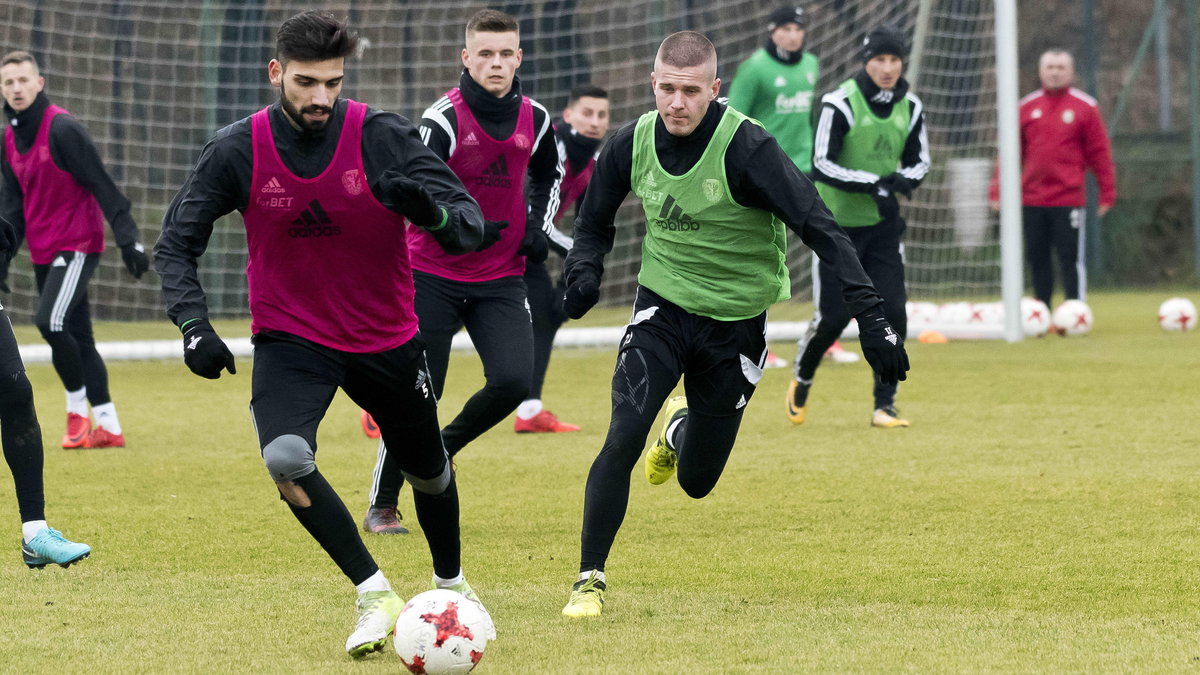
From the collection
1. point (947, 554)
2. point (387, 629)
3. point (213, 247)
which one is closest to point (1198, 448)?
point (947, 554)

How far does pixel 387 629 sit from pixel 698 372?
1544 mm

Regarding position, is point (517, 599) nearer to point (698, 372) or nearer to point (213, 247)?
point (698, 372)

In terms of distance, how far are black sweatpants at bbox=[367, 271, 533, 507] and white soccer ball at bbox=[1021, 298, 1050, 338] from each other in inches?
337

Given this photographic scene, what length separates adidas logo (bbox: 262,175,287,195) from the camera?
4.70 m

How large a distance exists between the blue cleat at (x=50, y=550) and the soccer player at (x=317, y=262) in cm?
158

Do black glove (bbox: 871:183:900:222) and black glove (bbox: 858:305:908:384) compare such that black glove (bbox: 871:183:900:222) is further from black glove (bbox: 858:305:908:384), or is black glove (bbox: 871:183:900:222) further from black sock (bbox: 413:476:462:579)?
black sock (bbox: 413:476:462:579)

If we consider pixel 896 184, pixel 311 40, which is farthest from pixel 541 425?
pixel 311 40

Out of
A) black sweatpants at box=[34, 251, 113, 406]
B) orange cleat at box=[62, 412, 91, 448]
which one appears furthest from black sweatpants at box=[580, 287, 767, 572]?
orange cleat at box=[62, 412, 91, 448]

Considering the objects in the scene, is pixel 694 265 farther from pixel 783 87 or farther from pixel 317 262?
pixel 783 87

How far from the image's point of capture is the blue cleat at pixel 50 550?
599 centimetres

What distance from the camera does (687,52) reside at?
5.36 metres

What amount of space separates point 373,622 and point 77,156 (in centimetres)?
534

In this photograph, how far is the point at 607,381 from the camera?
12.7 m

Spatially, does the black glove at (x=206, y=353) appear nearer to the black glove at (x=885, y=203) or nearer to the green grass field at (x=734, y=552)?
the green grass field at (x=734, y=552)
